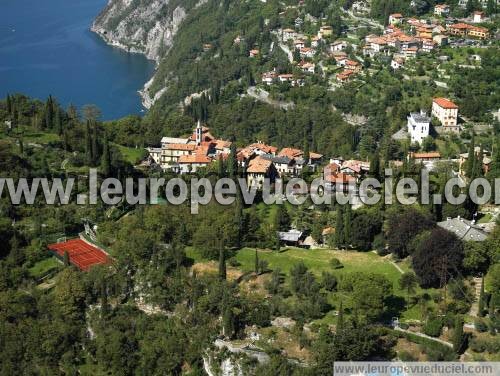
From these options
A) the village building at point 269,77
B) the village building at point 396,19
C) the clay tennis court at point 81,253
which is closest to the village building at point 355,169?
the clay tennis court at point 81,253

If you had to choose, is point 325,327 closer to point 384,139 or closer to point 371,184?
point 371,184

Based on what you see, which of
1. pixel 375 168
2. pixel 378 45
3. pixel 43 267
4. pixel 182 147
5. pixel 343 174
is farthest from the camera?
pixel 378 45

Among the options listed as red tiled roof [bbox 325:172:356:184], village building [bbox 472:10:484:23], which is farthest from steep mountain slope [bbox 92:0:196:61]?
red tiled roof [bbox 325:172:356:184]

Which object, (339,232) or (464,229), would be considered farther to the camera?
(339,232)

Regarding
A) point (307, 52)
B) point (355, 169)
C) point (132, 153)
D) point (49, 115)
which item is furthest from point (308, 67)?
point (49, 115)

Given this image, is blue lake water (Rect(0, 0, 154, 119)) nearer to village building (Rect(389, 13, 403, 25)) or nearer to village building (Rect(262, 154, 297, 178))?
village building (Rect(389, 13, 403, 25))

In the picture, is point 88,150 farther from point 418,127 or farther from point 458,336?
point 458,336
